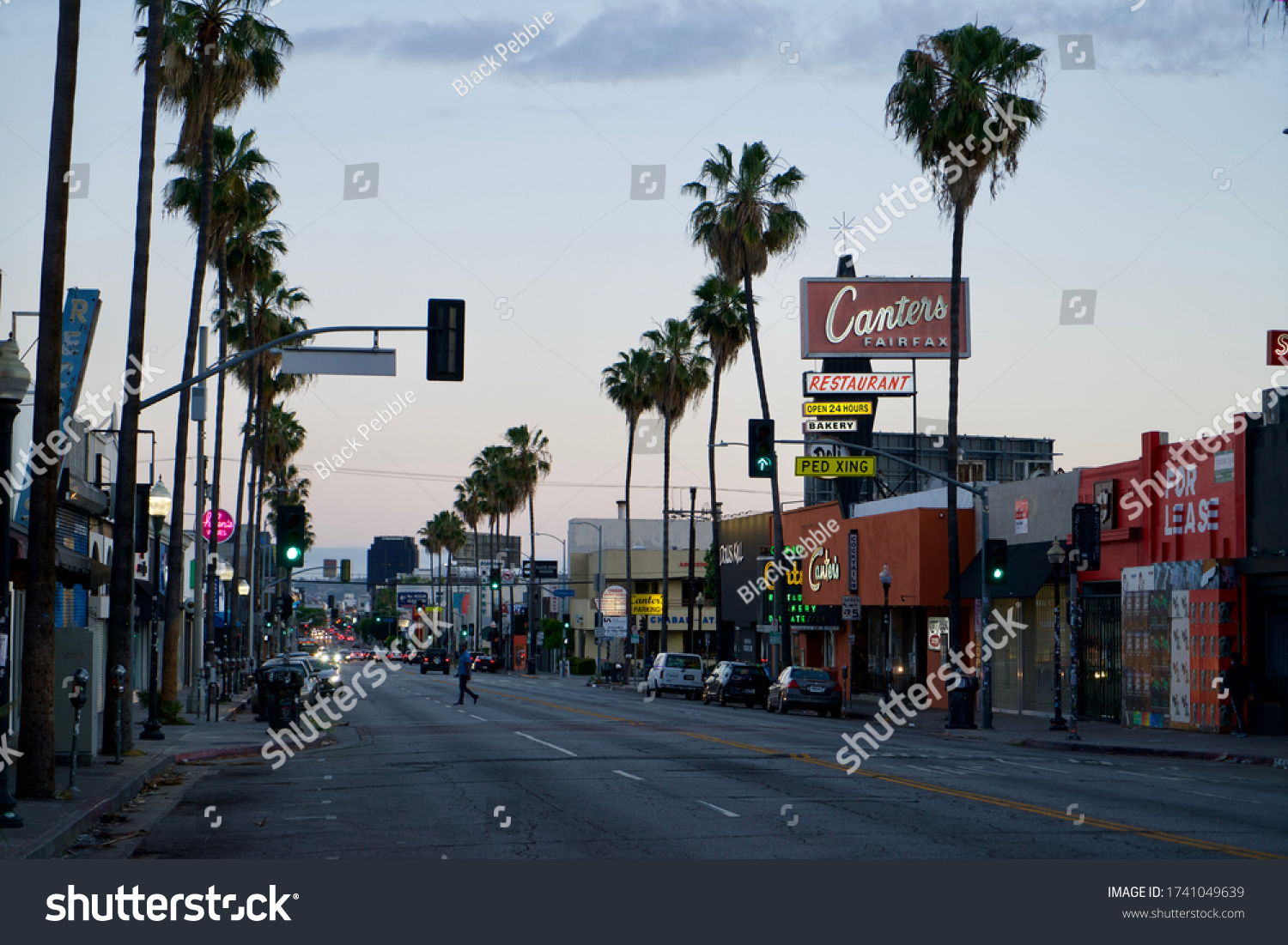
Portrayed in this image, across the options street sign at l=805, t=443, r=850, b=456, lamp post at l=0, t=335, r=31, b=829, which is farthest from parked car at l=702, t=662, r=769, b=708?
lamp post at l=0, t=335, r=31, b=829

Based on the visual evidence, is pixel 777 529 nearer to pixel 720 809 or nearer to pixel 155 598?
pixel 155 598

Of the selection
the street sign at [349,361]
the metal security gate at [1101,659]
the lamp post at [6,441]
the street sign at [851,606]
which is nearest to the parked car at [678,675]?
the street sign at [851,606]

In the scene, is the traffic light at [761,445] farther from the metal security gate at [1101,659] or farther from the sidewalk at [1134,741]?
the metal security gate at [1101,659]

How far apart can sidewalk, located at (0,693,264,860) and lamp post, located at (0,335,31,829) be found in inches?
12.0

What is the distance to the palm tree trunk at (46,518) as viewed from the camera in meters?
16.2

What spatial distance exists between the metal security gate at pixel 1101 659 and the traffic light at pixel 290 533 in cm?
2019

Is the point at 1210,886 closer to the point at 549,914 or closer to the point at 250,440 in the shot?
the point at 549,914

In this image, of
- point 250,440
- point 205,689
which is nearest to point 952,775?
point 205,689

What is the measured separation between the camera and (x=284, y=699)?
29719 millimetres

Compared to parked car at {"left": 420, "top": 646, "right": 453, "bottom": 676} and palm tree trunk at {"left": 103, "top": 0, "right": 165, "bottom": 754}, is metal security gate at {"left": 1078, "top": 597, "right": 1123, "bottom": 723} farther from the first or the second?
parked car at {"left": 420, "top": 646, "right": 453, "bottom": 676}

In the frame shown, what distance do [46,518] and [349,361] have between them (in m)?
6.11

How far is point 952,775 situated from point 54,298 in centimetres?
1340

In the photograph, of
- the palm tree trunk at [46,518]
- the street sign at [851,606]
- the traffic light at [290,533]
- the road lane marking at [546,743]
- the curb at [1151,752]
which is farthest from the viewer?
the street sign at [851,606]

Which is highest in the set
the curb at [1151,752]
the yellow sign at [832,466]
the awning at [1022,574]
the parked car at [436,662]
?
the yellow sign at [832,466]
